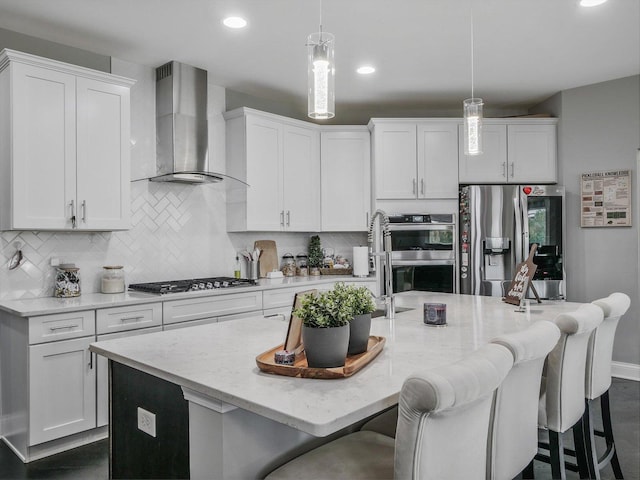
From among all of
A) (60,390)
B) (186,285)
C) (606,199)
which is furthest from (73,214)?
(606,199)

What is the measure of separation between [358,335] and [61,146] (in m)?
2.51

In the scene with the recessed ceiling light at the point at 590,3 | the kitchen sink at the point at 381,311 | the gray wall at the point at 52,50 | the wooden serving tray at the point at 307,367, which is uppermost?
the recessed ceiling light at the point at 590,3

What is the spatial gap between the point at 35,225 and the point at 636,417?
417cm

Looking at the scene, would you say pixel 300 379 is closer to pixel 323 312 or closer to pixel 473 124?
pixel 323 312

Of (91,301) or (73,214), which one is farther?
(73,214)

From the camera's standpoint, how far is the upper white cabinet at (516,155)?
4828 millimetres

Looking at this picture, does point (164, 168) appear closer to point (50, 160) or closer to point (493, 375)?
point (50, 160)

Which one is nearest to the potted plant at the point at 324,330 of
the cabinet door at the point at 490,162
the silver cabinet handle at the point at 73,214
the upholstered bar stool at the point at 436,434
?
the upholstered bar stool at the point at 436,434

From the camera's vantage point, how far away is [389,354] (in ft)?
5.52

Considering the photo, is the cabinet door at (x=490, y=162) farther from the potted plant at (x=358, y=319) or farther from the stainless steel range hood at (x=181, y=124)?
the potted plant at (x=358, y=319)

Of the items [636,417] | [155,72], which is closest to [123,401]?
[155,72]

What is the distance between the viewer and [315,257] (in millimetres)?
5121

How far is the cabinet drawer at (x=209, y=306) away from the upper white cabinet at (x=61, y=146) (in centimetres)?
69

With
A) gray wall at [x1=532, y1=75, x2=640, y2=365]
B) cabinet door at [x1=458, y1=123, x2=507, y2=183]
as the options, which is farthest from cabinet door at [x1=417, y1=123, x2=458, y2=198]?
gray wall at [x1=532, y1=75, x2=640, y2=365]
